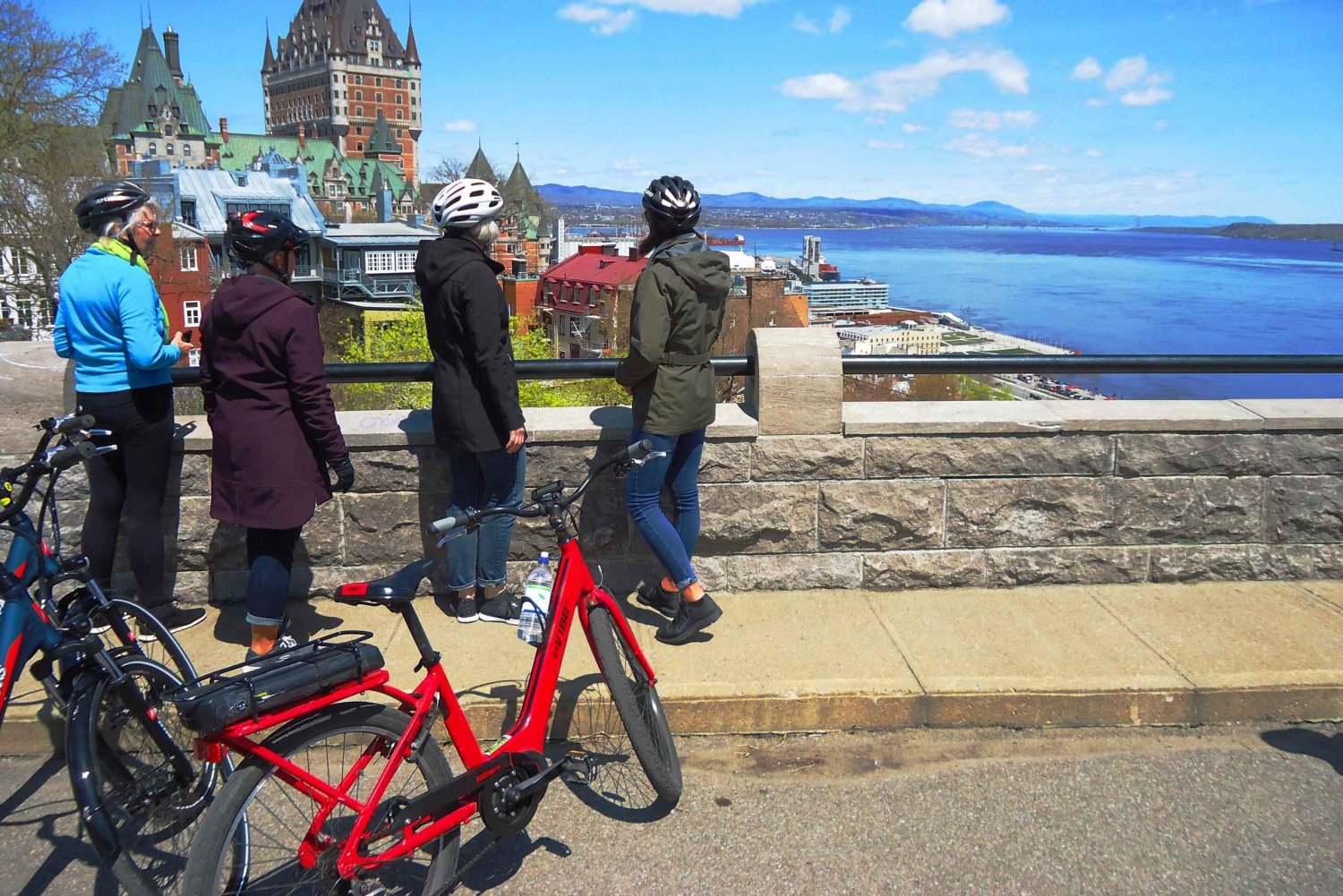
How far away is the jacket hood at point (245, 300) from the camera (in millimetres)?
3900

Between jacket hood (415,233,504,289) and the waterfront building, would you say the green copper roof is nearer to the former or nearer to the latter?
the waterfront building

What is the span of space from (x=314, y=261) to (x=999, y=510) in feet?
272

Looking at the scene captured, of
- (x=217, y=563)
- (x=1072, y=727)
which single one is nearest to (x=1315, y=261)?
(x=1072, y=727)

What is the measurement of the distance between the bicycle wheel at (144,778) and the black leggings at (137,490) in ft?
4.65

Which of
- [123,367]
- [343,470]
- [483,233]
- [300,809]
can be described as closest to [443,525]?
[300,809]

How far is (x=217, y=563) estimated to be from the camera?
5.04 metres

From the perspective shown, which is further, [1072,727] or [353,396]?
[353,396]

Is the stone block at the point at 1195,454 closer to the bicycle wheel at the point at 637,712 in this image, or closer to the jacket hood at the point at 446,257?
the bicycle wheel at the point at 637,712

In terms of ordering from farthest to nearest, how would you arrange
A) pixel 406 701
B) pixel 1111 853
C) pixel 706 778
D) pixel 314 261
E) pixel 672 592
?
1. pixel 314 261
2. pixel 672 592
3. pixel 706 778
4. pixel 1111 853
5. pixel 406 701

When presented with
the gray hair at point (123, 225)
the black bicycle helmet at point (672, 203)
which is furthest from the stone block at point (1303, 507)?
the gray hair at point (123, 225)

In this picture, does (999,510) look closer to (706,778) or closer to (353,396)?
(706,778)

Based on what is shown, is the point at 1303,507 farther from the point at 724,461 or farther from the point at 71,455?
the point at 71,455

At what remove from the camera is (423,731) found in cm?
296

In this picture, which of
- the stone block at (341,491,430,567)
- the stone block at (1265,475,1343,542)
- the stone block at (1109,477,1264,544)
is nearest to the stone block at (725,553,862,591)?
the stone block at (1109,477,1264,544)
